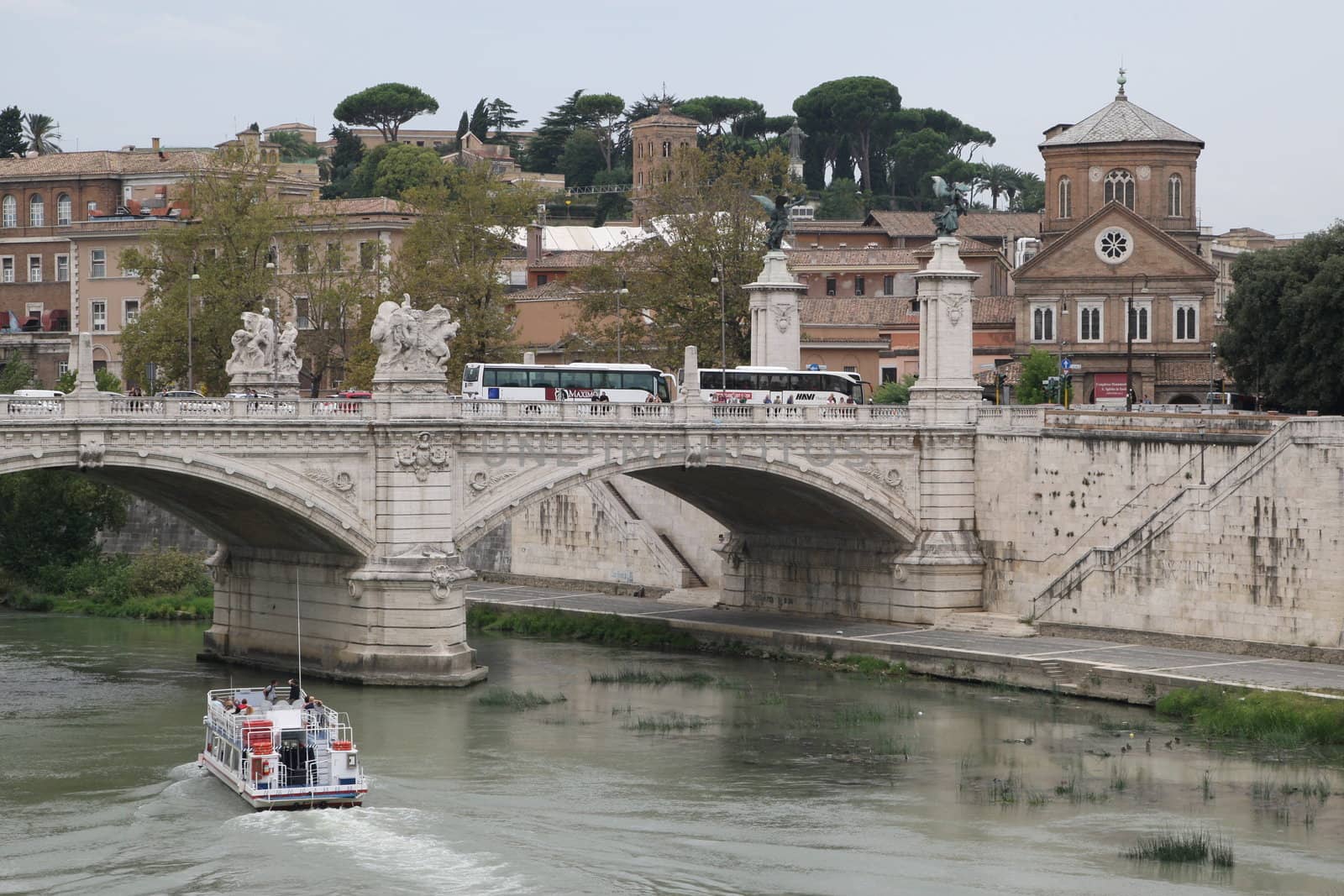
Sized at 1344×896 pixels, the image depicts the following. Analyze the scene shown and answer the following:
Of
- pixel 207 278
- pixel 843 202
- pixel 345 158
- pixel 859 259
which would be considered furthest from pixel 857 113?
pixel 207 278

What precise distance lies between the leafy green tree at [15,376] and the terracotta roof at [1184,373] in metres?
32.4

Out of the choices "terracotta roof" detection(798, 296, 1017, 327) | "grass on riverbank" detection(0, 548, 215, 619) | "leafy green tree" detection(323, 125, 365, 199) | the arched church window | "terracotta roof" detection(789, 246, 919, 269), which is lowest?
"grass on riverbank" detection(0, 548, 215, 619)

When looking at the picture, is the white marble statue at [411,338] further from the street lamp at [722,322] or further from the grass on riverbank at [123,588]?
the street lamp at [722,322]

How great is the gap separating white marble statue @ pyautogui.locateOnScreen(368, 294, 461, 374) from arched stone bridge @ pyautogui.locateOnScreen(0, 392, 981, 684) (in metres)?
0.66

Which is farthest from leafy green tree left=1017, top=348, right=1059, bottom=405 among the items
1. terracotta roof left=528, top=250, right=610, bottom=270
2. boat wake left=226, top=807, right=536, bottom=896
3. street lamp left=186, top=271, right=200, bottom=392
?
boat wake left=226, top=807, right=536, bottom=896

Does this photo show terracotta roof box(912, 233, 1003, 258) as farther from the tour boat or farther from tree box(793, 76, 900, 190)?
the tour boat

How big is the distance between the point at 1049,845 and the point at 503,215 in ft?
117

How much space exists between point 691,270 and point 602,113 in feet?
234

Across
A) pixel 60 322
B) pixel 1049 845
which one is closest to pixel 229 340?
pixel 60 322

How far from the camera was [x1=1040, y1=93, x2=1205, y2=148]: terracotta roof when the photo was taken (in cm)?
6781

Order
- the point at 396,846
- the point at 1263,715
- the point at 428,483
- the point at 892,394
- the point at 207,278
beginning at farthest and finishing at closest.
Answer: the point at 892,394, the point at 207,278, the point at 428,483, the point at 1263,715, the point at 396,846

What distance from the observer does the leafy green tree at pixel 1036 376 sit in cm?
6019

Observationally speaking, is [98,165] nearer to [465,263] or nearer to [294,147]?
[465,263]

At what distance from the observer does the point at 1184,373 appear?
6494cm
